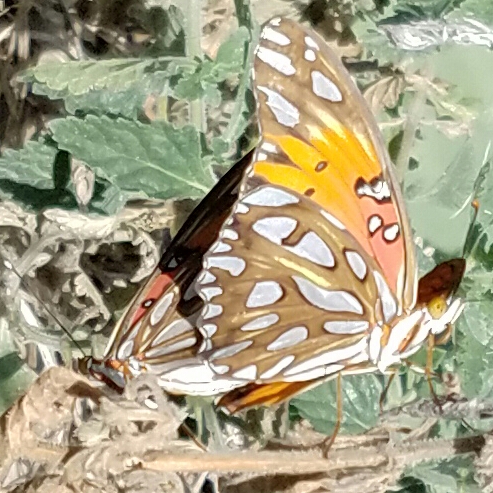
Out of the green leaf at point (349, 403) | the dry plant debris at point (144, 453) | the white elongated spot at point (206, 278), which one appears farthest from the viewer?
the green leaf at point (349, 403)

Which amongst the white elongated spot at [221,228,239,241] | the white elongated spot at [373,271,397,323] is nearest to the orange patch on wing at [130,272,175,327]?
the white elongated spot at [221,228,239,241]

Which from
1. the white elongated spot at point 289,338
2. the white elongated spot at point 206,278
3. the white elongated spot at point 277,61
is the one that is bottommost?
the white elongated spot at point 289,338

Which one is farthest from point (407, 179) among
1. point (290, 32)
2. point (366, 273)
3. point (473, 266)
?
point (290, 32)

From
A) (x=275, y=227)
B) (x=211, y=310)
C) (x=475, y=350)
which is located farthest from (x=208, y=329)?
(x=475, y=350)

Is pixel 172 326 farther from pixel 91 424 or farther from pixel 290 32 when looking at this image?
pixel 290 32

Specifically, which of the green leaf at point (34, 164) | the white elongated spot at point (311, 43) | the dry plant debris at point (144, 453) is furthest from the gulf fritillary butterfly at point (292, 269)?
the green leaf at point (34, 164)

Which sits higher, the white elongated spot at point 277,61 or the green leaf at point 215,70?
the white elongated spot at point 277,61

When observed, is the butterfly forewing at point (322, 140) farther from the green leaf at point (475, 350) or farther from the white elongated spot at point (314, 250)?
the green leaf at point (475, 350)

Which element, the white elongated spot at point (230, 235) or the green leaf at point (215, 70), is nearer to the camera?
the white elongated spot at point (230, 235)
